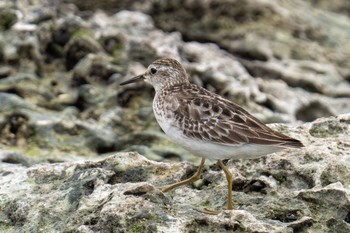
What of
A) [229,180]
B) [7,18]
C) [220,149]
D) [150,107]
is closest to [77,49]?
[7,18]

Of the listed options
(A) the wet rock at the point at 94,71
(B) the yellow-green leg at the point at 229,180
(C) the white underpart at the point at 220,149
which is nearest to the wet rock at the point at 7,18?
(A) the wet rock at the point at 94,71

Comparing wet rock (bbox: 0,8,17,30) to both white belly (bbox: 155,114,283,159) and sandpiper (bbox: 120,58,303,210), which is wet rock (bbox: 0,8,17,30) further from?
white belly (bbox: 155,114,283,159)

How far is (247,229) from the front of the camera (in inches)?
267

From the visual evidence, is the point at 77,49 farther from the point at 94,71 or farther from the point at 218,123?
the point at 218,123

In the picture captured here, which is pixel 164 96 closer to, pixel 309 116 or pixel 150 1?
pixel 309 116

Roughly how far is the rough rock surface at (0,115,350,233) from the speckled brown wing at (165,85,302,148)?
414 mm

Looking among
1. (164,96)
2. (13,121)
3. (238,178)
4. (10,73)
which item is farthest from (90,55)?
(238,178)

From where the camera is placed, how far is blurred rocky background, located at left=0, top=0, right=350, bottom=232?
289 inches

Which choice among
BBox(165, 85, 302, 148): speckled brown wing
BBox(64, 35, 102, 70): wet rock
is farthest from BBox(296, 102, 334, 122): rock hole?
BBox(165, 85, 302, 148): speckled brown wing

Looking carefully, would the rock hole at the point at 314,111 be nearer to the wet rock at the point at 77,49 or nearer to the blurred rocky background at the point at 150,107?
the blurred rocky background at the point at 150,107

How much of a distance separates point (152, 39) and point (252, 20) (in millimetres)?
3738

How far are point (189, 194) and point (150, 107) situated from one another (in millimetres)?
4293

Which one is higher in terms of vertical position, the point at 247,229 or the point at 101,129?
the point at 247,229

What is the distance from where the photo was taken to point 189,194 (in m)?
8.00
